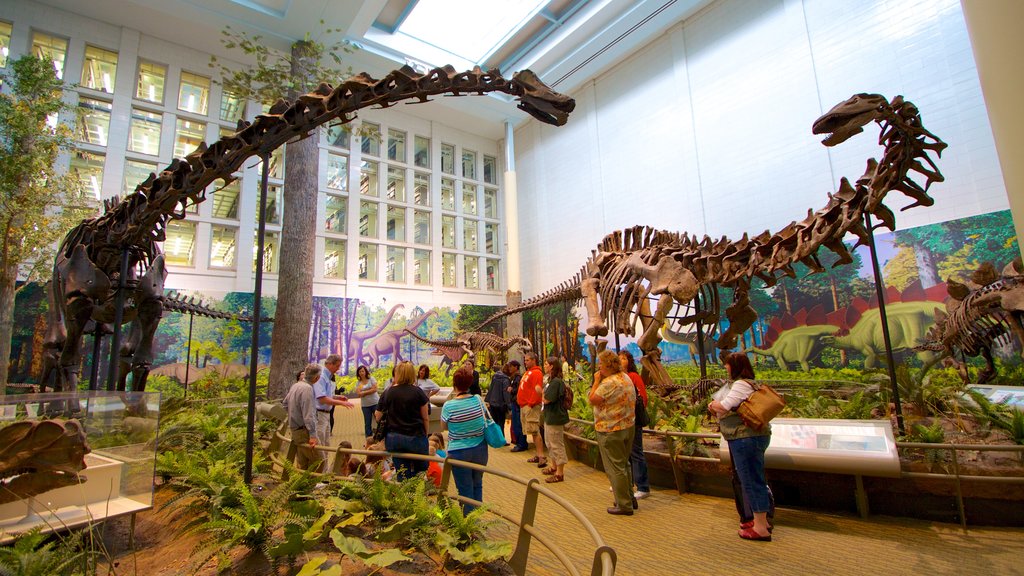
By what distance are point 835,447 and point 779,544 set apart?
1.03 meters

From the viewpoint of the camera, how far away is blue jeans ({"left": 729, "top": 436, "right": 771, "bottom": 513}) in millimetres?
3842

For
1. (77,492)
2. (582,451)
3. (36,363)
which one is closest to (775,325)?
(582,451)

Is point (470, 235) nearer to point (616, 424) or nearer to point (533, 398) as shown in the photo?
point (533, 398)

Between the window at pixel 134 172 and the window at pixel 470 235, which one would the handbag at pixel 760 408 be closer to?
the window at pixel 134 172

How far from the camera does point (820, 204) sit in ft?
36.9

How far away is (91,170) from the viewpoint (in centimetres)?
1405

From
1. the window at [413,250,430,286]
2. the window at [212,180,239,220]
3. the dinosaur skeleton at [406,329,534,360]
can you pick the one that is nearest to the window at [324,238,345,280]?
the window at [413,250,430,286]

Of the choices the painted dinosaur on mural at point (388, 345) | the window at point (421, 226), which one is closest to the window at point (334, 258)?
the painted dinosaur on mural at point (388, 345)

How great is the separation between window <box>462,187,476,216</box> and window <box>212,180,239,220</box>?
31.1 ft

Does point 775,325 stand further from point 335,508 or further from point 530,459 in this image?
point 335,508

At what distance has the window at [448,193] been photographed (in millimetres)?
21953

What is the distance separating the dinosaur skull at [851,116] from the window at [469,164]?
19.5 metres

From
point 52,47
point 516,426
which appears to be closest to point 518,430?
point 516,426

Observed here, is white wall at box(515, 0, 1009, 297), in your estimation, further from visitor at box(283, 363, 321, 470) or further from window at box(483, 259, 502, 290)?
visitor at box(283, 363, 321, 470)
